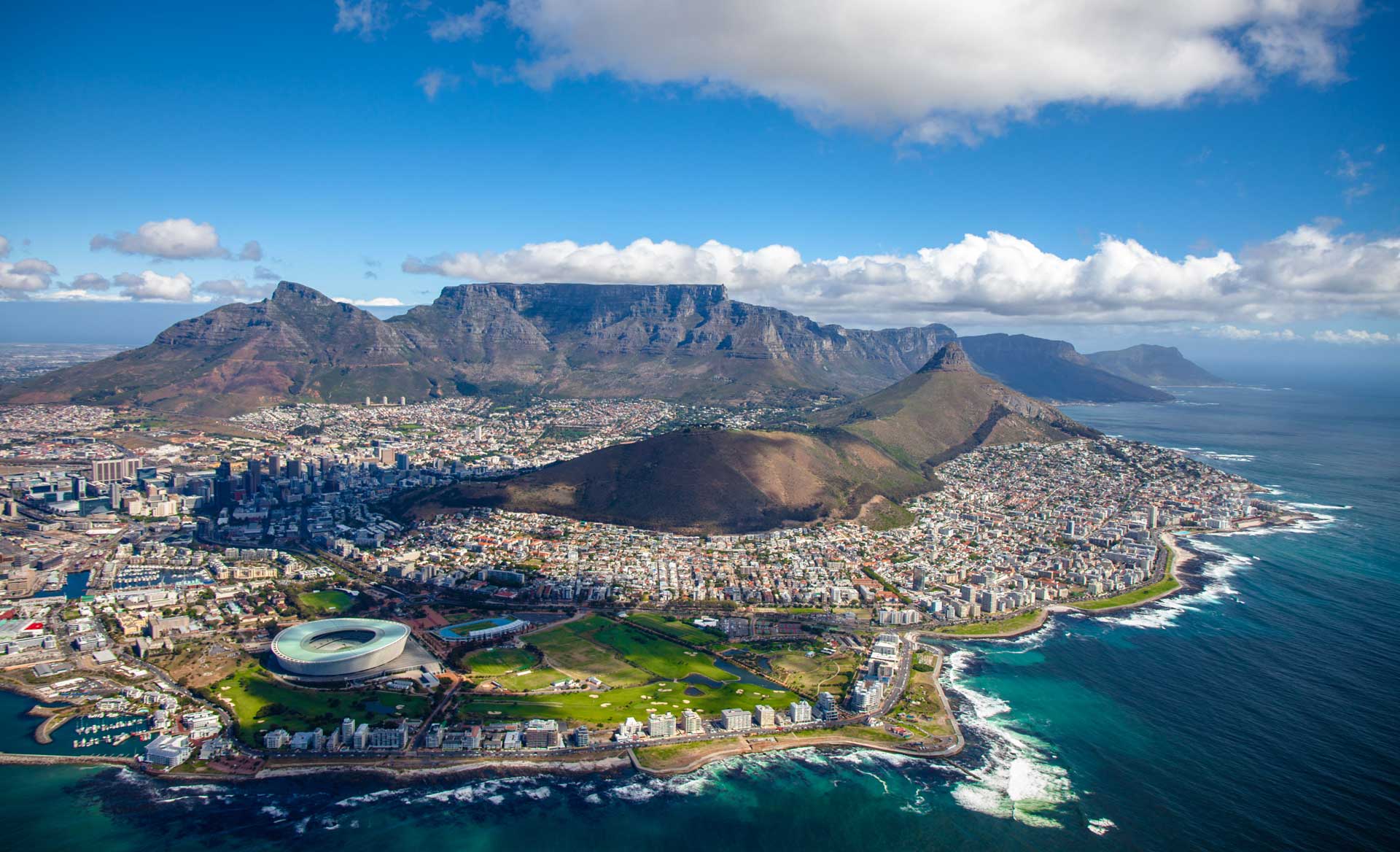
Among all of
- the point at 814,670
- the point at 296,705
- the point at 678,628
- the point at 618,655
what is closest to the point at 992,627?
the point at 814,670

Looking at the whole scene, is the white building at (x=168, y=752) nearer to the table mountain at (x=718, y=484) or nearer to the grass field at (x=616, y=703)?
the grass field at (x=616, y=703)

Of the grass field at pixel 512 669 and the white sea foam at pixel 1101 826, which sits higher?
the grass field at pixel 512 669

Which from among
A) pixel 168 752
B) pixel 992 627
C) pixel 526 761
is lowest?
pixel 992 627

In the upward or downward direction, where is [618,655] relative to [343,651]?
downward

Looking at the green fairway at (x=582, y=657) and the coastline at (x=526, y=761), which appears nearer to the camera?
the coastline at (x=526, y=761)

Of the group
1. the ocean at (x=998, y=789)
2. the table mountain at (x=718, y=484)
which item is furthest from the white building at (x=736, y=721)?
the table mountain at (x=718, y=484)

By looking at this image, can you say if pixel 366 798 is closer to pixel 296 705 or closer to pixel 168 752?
pixel 168 752
